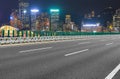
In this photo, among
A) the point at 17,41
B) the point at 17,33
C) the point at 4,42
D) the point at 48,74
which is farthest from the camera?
the point at 17,33

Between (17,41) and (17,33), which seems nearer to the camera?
(17,41)

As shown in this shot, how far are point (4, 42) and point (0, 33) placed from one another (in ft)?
15.6

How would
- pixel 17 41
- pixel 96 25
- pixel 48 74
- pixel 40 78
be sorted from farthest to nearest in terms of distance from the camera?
pixel 96 25
pixel 17 41
pixel 48 74
pixel 40 78

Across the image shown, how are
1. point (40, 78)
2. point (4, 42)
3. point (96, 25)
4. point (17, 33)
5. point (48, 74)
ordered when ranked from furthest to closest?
point (96, 25) → point (17, 33) → point (4, 42) → point (48, 74) → point (40, 78)

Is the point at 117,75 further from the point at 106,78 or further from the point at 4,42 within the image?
the point at 4,42

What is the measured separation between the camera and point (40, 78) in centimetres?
688

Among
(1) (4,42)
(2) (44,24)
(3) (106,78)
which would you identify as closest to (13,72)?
(3) (106,78)

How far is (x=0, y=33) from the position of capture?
35281mm

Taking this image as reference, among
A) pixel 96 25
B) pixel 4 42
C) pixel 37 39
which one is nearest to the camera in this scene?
pixel 4 42

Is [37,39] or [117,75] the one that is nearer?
[117,75]

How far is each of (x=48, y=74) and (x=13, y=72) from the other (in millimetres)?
1093

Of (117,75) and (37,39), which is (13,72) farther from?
(37,39)

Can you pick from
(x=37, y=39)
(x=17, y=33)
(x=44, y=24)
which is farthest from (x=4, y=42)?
(x=44, y=24)

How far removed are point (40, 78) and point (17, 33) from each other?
30720 mm
